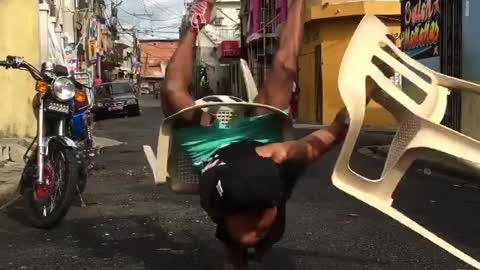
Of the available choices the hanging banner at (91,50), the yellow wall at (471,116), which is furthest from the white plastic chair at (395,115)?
the hanging banner at (91,50)

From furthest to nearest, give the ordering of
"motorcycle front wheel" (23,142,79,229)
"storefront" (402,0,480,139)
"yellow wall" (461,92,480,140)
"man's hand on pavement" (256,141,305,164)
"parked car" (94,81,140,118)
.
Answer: "parked car" (94,81,140,118) < "storefront" (402,0,480,139) < "yellow wall" (461,92,480,140) < "motorcycle front wheel" (23,142,79,229) < "man's hand on pavement" (256,141,305,164)

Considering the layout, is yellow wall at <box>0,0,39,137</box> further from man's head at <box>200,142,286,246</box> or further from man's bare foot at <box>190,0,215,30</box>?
man's head at <box>200,142,286,246</box>

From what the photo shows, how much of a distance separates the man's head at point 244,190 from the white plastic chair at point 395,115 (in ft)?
0.90

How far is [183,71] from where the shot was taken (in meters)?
3.25

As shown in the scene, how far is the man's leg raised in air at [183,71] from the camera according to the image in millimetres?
3195

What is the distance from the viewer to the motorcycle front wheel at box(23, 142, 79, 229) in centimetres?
565

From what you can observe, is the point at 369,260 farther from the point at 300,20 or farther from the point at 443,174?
the point at 443,174

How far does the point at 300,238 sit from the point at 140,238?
128cm

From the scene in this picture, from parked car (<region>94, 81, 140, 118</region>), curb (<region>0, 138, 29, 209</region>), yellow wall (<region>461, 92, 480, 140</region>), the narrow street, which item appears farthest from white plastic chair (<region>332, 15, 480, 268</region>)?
parked car (<region>94, 81, 140, 118</region>)

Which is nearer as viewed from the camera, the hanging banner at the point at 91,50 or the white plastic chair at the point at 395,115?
the white plastic chair at the point at 395,115

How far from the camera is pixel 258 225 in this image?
2.89 m

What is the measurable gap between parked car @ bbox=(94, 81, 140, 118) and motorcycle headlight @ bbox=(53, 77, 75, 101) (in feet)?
77.6

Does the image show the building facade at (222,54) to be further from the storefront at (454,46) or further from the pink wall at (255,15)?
the storefront at (454,46)

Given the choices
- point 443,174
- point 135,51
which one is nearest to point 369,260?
point 443,174
